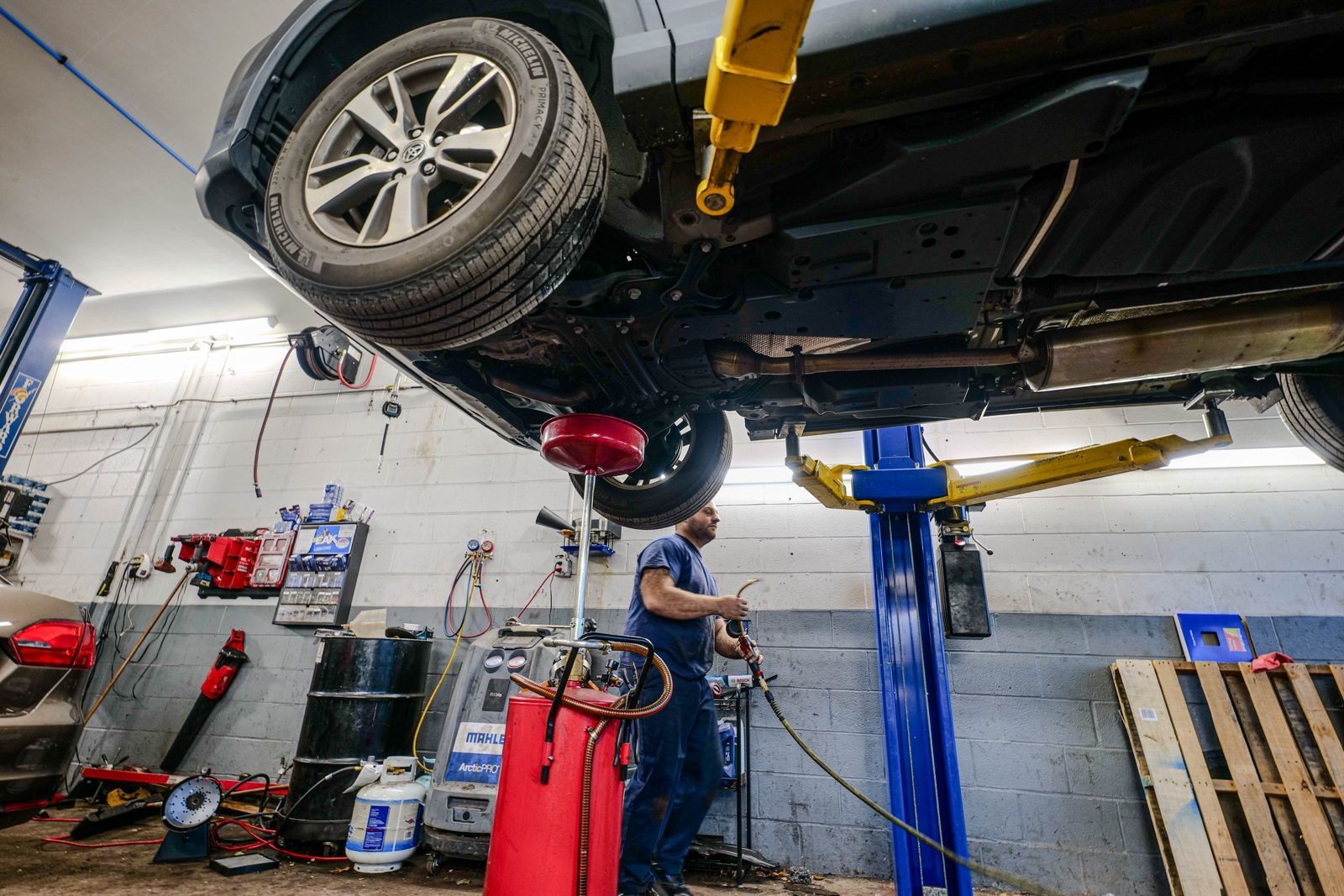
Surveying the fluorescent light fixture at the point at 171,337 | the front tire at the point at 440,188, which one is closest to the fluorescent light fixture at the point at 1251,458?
the front tire at the point at 440,188

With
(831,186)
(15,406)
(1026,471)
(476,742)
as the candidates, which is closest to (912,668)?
(1026,471)

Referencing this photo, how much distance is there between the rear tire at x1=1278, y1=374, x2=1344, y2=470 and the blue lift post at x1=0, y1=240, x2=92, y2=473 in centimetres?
662

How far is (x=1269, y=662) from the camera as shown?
2.58 metres

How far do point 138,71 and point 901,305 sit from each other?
13.2 ft

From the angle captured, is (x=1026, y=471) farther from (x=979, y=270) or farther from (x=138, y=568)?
(x=138, y=568)

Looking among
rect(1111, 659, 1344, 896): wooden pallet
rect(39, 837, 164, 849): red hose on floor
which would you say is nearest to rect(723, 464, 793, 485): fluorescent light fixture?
rect(1111, 659, 1344, 896): wooden pallet

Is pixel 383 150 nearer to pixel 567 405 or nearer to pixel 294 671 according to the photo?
pixel 567 405

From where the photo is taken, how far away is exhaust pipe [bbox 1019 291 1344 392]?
4.18ft

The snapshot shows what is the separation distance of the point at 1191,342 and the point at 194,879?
3.58 m

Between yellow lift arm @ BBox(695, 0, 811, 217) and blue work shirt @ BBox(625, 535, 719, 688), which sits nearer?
yellow lift arm @ BBox(695, 0, 811, 217)

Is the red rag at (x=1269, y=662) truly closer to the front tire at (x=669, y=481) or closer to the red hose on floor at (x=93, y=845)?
the front tire at (x=669, y=481)

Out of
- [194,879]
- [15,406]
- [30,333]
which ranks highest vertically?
[30,333]

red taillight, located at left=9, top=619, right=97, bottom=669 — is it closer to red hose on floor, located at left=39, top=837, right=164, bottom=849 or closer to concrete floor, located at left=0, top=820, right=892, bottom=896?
concrete floor, located at left=0, top=820, right=892, bottom=896

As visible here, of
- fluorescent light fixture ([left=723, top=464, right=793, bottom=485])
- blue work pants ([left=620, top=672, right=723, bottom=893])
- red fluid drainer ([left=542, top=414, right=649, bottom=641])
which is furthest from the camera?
fluorescent light fixture ([left=723, top=464, right=793, bottom=485])
